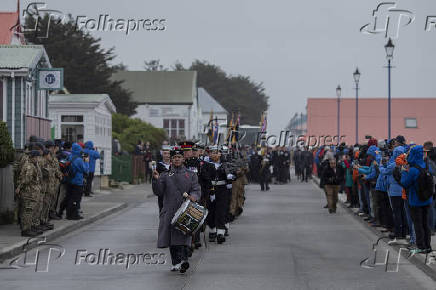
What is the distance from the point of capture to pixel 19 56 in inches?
1061

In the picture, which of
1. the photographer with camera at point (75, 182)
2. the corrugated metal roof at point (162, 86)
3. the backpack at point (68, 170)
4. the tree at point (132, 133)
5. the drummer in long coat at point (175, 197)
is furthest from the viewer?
the corrugated metal roof at point (162, 86)

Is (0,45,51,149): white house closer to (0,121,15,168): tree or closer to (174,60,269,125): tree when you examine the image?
(0,121,15,168): tree

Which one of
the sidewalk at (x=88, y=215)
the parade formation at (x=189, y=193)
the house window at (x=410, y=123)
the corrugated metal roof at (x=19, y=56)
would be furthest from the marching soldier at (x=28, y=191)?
the house window at (x=410, y=123)

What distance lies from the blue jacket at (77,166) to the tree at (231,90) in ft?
329

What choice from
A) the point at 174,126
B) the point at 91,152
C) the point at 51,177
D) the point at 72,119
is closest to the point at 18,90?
the point at 91,152

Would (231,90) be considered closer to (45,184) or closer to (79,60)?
(79,60)

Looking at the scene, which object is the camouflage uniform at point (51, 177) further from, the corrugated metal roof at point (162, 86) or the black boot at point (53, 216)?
the corrugated metal roof at point (162, 86)

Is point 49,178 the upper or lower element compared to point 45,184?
upper

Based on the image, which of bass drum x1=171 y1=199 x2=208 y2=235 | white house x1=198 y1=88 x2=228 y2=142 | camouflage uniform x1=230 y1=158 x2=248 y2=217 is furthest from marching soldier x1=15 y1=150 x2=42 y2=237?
white house x1=198 y1=88 x2=228 y2=142

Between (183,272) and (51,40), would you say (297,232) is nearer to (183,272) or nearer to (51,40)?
(183,272)

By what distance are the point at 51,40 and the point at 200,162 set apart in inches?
2016

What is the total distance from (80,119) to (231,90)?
92791 mm

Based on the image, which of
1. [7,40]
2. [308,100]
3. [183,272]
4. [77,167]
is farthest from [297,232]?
[308,100]

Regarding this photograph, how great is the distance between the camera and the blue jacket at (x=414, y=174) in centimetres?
1281
